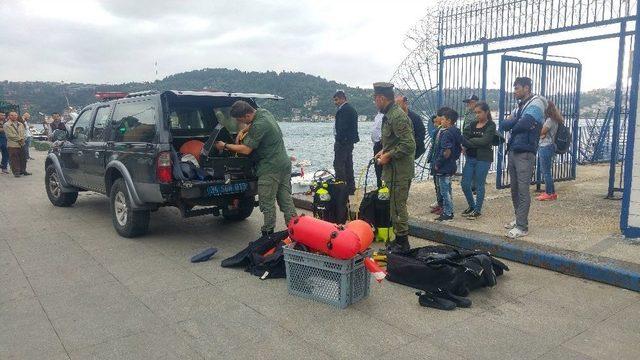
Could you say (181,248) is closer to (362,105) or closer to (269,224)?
(269,224)

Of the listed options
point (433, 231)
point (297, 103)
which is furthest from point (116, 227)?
point (297, 103)

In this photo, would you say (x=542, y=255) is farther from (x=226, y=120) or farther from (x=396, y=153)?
(x=226, y=120)

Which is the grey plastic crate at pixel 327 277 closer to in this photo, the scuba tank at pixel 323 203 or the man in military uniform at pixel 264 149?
the man in military uniform at pixel 264 149

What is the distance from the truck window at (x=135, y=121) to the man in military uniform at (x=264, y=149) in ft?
3.25

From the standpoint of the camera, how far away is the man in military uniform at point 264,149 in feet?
17.4

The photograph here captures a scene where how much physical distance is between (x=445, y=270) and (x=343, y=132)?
469 centimetres

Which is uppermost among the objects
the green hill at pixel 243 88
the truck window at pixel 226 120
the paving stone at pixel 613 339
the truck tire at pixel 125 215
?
the green hill at pixel 243 88

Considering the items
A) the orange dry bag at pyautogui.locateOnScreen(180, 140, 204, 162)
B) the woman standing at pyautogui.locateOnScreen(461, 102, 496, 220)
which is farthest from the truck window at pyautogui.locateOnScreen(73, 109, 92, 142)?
the woman standing at pyautogui.locateOnScreen(461, 102, 496, 220)

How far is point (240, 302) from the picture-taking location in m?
4.01

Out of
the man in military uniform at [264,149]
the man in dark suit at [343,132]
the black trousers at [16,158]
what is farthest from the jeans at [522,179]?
the black trousers at [16,158]

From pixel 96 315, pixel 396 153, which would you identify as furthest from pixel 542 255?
pixel 96 315

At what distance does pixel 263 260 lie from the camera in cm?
474

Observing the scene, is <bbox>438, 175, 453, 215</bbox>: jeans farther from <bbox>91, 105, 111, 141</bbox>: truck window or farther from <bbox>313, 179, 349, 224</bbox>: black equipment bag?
<bbox>91, 105, 111, 141</bbox>: truck window

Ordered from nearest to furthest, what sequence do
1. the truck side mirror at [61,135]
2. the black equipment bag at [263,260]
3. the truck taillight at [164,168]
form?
the black equipment bag at [263,260] < the truck taillight at [164,168] < the truck side mirror at [61,135]
